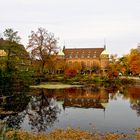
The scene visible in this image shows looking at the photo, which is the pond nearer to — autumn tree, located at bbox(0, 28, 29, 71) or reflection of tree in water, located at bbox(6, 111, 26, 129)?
reflection of tree in water, located at bbox(6, 111, 26, 129)

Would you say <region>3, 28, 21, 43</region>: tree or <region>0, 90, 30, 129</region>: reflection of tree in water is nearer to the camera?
<region>0, 90, 30, 129</region>: reflection of tree in water

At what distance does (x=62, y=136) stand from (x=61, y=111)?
1208 centimetres

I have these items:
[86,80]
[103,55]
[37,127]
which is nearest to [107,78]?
[86,80]

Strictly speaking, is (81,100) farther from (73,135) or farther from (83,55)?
(83,55)

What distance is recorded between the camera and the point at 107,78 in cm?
9269

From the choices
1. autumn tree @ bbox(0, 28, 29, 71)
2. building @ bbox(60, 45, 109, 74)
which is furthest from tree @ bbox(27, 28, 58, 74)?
building @ bbox(60, 45, 109, 74)

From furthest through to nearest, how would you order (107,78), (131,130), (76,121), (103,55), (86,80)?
(103,55) → (107,78) → (86,80) → (76,121) → (131,130)

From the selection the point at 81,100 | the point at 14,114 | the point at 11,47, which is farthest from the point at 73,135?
the point at 11,47

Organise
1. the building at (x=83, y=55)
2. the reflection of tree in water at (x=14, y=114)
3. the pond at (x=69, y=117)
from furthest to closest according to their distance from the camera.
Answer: the building at (x=83, y=55) < the reflection of tree in water at (x=14, y=114) < the pond at (x=69, y=117)

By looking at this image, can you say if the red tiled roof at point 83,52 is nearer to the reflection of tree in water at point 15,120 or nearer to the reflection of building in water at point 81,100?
the reflection of building in water at point 81,100

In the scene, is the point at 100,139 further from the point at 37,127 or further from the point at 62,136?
the point at 37,127

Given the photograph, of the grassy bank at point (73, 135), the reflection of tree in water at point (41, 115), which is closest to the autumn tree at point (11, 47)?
the reflection of tree in water at point (41, 115)

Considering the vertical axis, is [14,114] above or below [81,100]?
below

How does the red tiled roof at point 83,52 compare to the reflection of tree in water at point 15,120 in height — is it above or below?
above
